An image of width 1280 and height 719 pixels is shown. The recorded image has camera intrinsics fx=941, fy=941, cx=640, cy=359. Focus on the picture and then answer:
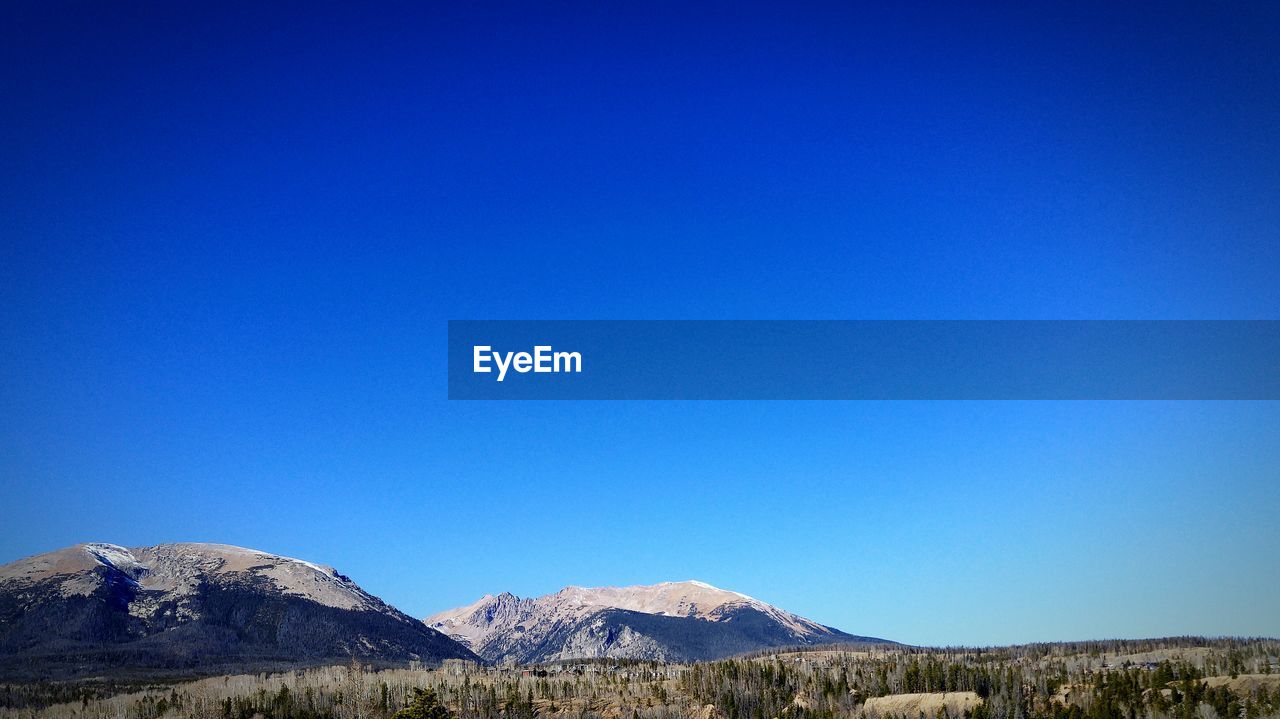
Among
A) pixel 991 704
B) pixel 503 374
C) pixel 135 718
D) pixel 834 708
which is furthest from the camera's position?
pixel 135 718

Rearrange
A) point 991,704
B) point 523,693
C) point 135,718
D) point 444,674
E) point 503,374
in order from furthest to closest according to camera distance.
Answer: point 444,674 < point 523,693 < point 135,718 < point 991,704 < point 503,374

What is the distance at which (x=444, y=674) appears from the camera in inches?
6663

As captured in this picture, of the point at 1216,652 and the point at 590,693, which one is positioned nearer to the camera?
the point at 1216,652

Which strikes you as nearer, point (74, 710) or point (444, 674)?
point (74, 710)

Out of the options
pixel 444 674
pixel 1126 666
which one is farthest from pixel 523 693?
pixel 1126 666

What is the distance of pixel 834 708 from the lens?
10069 cm

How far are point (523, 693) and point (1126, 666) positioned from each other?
245 feet

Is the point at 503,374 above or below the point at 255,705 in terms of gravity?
above

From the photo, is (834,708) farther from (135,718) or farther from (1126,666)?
(135,718)

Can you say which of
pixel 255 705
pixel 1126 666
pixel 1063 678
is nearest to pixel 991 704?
pixel 1063 678

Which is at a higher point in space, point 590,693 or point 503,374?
point 503,374

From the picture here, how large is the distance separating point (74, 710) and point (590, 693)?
73.4m

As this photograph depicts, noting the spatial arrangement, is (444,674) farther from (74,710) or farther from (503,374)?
(503,374)

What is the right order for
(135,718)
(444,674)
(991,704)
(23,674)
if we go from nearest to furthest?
(991,704), (135,718), (444,674), (23,674)
